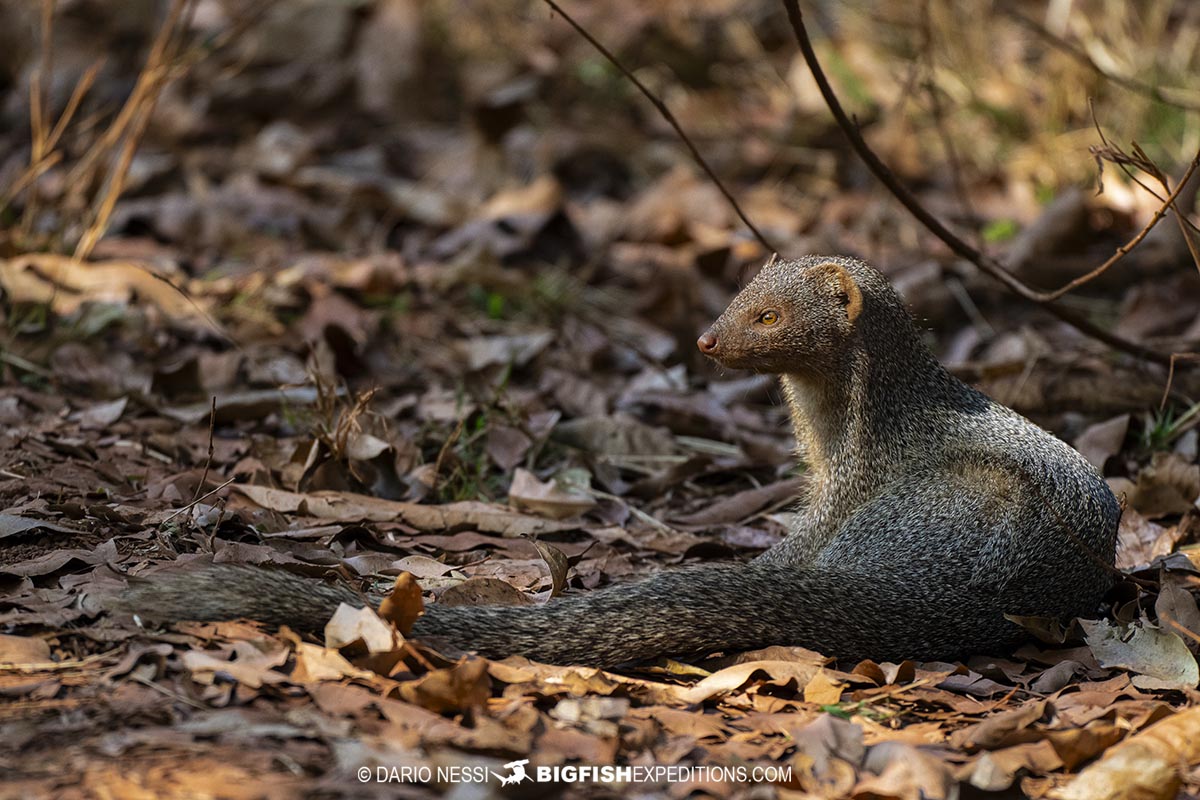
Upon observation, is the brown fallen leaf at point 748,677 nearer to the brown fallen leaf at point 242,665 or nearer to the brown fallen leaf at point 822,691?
the brown fallen leaf at point 822,691

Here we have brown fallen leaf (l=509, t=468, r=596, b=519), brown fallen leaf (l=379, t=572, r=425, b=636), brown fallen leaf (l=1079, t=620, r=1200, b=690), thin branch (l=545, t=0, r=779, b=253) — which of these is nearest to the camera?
brown fallen leaf (l=379, t=572, r=425, b=636)

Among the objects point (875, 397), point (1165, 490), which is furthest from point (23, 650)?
point (1165, 490)

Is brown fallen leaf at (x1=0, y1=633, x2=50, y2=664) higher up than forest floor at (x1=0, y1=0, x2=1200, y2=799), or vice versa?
forest floor at (x1=0, y1=0, x2=1200, y2=799)

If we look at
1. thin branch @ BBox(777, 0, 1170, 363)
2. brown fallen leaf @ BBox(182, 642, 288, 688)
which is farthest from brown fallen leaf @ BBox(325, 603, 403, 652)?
thin branch @ BBox(777, 0, 1170, 363)

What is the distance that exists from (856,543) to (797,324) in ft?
3.25

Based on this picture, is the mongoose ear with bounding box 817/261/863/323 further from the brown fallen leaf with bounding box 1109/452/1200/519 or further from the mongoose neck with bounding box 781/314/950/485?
the brown fallen leaf with bounding box 1109/452/1200/519

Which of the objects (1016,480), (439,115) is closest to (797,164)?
(439,115)

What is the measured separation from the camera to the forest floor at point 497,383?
3.37 meters

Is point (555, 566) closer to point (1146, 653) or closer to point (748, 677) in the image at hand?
point (748, 677)

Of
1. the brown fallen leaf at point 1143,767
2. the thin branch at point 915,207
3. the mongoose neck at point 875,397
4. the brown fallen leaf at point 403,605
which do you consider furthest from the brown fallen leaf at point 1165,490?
the brown fallen leaf at point 403,605

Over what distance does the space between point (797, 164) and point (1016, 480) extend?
667 cm

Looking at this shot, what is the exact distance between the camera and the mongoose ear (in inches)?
210

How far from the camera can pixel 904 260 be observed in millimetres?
8906

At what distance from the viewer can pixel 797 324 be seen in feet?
17.5
